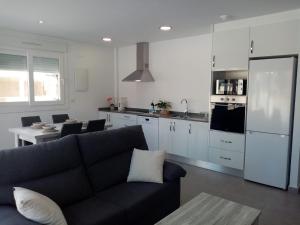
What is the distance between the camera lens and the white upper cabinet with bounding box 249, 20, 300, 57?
3.28 meters

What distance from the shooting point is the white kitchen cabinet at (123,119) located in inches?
215

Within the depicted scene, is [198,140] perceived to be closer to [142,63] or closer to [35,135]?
[142,63]

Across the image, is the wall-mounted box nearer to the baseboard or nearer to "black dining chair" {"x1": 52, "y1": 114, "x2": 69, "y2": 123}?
"black dining chair" {"x1": 52, "y1": 114, "x2": 69, "y2": 123}

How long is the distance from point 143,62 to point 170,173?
3555 millimetres

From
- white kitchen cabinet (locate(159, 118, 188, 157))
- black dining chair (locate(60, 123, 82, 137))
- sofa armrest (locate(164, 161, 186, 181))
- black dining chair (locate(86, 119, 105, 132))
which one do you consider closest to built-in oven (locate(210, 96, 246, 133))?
white kitchen cabinet (locate(159, 118, 188, 157))

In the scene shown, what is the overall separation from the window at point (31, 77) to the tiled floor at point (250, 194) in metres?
3.44

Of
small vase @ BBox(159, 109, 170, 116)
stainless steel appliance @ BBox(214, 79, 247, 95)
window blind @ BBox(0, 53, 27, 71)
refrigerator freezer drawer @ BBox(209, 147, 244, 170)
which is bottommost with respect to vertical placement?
refrigerator freezer drawer @ BBox(209, 147, 244, 170)

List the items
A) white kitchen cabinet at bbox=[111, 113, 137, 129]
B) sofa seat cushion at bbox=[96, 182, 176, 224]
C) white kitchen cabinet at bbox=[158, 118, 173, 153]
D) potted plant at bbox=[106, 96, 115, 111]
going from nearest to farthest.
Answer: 1. sofa seat cushion at bbox=[96, 182, 176, 224]
2. white kitchen cabinet at bbox=[158, 118, 173, 153]
3. white kitchen cabinet at bbox=[111, 113, 137, 129]
4. potted plant at bbox=[106, 96, 115, 111]

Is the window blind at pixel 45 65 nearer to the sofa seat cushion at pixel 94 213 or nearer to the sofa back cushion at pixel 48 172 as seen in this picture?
the sofa back cushion at pixel 48 172

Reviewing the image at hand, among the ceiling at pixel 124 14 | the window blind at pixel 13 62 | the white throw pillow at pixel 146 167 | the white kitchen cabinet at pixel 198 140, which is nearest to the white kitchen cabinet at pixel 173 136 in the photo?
the white kitchen cabinet at pixel 198 140

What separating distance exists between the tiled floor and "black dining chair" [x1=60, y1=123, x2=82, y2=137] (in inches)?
73.0

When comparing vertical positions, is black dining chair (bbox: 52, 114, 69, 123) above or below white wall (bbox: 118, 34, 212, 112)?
below

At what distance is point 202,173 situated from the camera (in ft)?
13.6

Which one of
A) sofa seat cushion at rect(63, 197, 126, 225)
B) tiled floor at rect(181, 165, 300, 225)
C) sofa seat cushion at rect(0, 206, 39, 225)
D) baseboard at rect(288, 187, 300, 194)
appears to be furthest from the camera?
baseboard at rect(288, 187, 300, 194)
